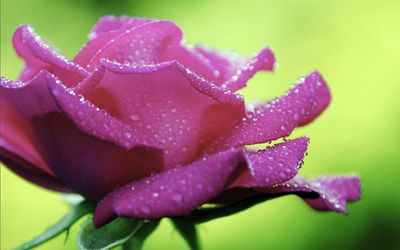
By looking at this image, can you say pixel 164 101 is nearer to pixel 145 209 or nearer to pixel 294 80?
pixel 145 209

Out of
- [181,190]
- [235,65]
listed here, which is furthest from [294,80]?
[181,190]

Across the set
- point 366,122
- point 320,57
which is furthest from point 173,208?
point 320,57

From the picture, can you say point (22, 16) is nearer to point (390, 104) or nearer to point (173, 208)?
point (390, 104)

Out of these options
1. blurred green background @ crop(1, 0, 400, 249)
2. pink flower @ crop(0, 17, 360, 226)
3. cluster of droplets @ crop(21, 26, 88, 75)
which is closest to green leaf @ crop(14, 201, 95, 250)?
pink flower @ crop(0, 17, 360, 226)

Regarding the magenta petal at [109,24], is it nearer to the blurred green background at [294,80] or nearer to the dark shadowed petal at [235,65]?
the dark shadowed petal at [235,65]

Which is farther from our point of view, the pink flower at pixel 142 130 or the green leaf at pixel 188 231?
the green leaf at pixel 188 231

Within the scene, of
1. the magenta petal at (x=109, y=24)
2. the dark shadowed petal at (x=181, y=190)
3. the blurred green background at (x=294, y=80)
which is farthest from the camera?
the blurred green background at (x=294, y=80)

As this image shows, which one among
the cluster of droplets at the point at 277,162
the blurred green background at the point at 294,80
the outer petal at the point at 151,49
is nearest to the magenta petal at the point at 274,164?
the cluster of droplets at the point at 277,162
